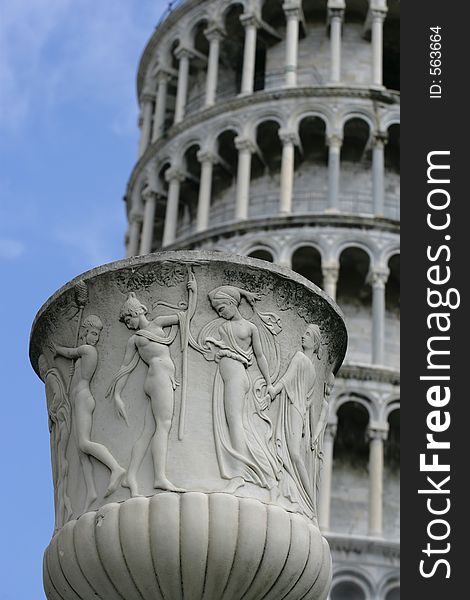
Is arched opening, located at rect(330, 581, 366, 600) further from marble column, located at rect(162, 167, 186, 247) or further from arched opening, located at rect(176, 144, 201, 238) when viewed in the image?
arched opening, located at rect(176, 144, 201, 238)

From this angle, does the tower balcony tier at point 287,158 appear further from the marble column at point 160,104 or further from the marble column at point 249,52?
the marble column at point 160,104

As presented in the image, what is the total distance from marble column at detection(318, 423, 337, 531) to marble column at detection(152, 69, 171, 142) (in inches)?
461

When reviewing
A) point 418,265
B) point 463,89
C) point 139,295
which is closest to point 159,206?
point 463,89

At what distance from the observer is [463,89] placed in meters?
17.4

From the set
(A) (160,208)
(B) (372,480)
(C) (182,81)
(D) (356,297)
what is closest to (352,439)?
(B) (372,480)

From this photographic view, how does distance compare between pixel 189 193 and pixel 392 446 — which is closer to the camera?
pixel 392 446

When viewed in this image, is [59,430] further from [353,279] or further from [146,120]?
[146,120]

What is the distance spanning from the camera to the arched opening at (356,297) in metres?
31.9

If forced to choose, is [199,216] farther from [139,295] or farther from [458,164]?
[139,295]

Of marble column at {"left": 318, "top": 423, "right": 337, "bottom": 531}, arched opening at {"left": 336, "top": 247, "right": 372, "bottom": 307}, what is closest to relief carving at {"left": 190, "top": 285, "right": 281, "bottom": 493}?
marble column at {"left": 318, "top": 423, "right": 337, "bottom": 531}

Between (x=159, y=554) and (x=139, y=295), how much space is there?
1.71 m

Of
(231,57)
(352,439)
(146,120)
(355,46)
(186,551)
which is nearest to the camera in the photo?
(186,551)

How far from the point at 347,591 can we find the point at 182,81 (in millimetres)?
16093

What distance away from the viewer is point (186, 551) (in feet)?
23.2
